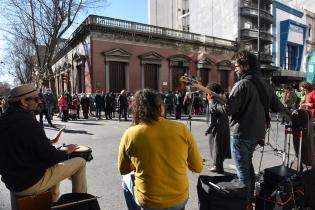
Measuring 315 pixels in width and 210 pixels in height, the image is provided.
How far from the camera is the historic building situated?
2348 cm

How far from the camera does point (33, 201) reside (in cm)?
304

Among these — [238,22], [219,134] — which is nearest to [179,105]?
[219,134]

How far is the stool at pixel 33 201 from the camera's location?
2.98m

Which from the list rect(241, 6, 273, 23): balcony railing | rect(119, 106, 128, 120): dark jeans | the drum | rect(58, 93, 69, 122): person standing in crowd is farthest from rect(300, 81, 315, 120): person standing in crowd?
rect(241, 6, 273, 23): balcony railing

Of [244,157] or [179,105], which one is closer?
[244,157]

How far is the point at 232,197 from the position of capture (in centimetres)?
304

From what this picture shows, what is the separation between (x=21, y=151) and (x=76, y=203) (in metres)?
0.81

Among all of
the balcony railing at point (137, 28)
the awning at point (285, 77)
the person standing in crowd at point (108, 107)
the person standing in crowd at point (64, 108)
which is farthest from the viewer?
the awning at point (285, 77)

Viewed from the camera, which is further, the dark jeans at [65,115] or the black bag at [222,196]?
the dark jeans at [65,115]

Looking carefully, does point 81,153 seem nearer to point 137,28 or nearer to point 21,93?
point 21,93

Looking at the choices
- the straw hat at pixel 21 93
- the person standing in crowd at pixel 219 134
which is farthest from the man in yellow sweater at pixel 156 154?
the person standing in crowd at pixel 219 134

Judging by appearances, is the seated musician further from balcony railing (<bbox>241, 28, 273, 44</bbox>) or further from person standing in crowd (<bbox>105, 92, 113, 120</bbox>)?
balcony railing (<bbox>241, 28, 273, 44</bbox>)

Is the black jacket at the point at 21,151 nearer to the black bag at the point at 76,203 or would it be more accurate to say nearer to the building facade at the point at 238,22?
the black bag at the point at 76,203

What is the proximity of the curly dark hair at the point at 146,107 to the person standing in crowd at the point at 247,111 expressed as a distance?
4.44 feet
